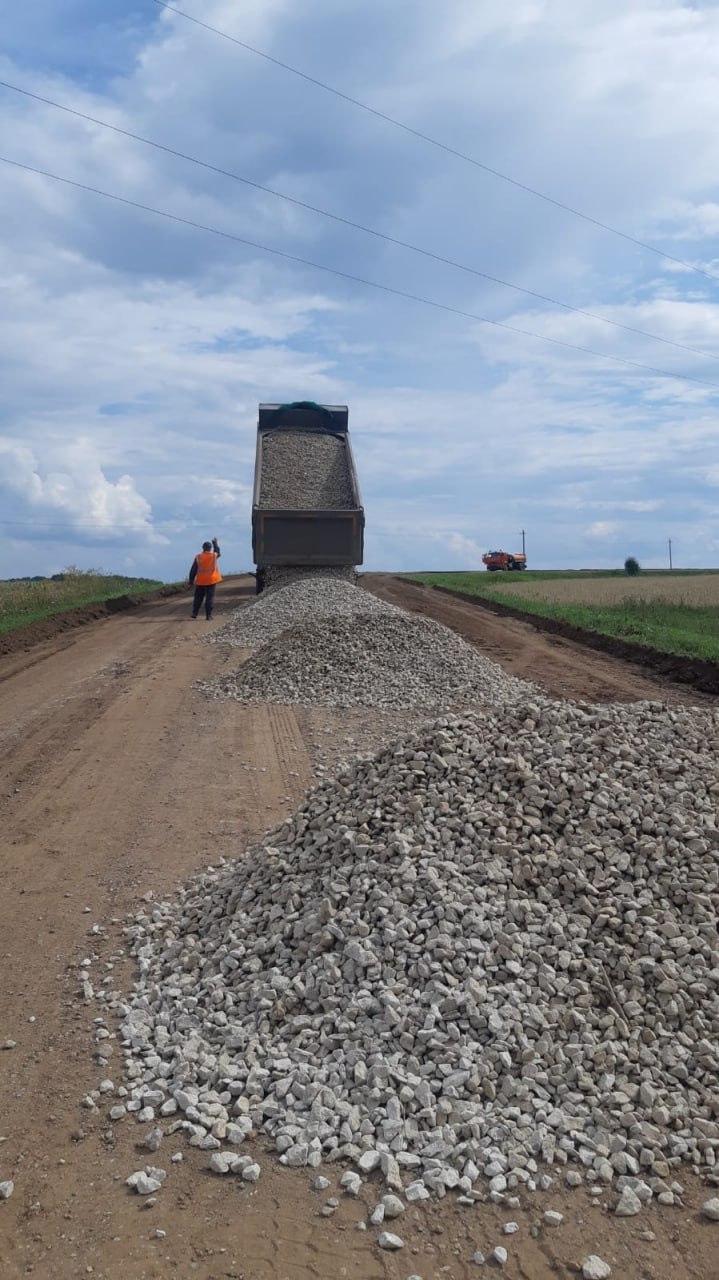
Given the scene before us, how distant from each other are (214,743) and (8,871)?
3.48 metres

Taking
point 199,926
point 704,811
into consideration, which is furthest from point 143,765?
point 704,811

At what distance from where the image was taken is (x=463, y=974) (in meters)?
4.51

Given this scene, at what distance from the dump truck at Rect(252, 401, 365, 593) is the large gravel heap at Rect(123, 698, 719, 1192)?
16.2 meters

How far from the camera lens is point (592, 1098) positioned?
3971 millimetres

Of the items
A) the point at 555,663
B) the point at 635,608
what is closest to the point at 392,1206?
the point at 555,663

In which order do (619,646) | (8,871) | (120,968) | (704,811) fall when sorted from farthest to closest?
(619,646), (8,871), (704,811), (120,968)

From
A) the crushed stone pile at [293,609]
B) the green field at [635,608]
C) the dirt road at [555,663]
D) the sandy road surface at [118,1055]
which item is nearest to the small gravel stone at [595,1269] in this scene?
the sandy road surface at [118,1055]

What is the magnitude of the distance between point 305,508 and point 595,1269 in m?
A: 20.1

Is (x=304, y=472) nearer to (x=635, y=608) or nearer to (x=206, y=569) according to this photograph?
(x=206, y=569)

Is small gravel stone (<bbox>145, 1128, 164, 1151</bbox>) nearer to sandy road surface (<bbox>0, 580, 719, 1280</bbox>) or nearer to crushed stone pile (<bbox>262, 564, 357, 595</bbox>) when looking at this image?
sandy road surface (<bbox>0, 580, 719, 1280</bbox>)

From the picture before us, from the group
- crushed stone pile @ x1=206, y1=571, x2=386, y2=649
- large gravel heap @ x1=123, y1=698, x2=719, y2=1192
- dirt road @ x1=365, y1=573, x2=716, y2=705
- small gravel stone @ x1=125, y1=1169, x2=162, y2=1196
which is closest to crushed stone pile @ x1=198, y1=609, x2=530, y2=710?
dirt road @ x1=365, y1=573, x2=716, y2=705

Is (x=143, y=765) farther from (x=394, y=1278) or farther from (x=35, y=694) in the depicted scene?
(x=394, y=1278)

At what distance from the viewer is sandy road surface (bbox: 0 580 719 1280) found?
3.28 meters

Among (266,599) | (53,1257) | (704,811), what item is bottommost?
(53,1257)
